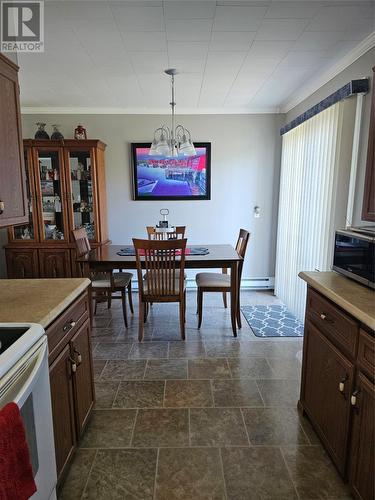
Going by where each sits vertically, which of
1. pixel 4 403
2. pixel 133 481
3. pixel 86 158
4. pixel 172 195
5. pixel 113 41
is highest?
pixel 113 41

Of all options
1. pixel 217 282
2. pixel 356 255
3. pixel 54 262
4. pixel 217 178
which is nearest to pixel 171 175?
pixel 217 178

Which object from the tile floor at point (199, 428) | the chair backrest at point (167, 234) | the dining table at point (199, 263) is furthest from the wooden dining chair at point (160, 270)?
the chair backrest at point (167, 234)

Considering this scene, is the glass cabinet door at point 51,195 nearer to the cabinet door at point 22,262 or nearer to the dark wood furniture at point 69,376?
the cabinet door at point 22,262

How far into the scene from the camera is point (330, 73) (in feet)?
9.46

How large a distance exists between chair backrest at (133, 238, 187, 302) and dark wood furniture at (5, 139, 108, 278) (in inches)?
55.6

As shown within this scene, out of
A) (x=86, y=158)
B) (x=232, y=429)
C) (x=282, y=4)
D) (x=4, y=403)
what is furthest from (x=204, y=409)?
(x=86, y=158)

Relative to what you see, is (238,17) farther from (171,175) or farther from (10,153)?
(171,175)

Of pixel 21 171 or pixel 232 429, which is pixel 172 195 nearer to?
pixel 21 171

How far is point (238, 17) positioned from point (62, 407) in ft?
8.18

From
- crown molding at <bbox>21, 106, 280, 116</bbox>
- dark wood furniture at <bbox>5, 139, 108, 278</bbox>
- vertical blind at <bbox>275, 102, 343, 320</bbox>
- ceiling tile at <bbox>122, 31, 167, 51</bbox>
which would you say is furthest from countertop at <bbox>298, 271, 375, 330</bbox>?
crown molding at <bbox>21, 106, 280, 116</bbox>

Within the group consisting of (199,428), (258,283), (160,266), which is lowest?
(199,428)

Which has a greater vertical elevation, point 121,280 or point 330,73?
point 330,73

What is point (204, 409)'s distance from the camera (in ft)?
6.70

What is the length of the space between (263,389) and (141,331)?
1266 mm
